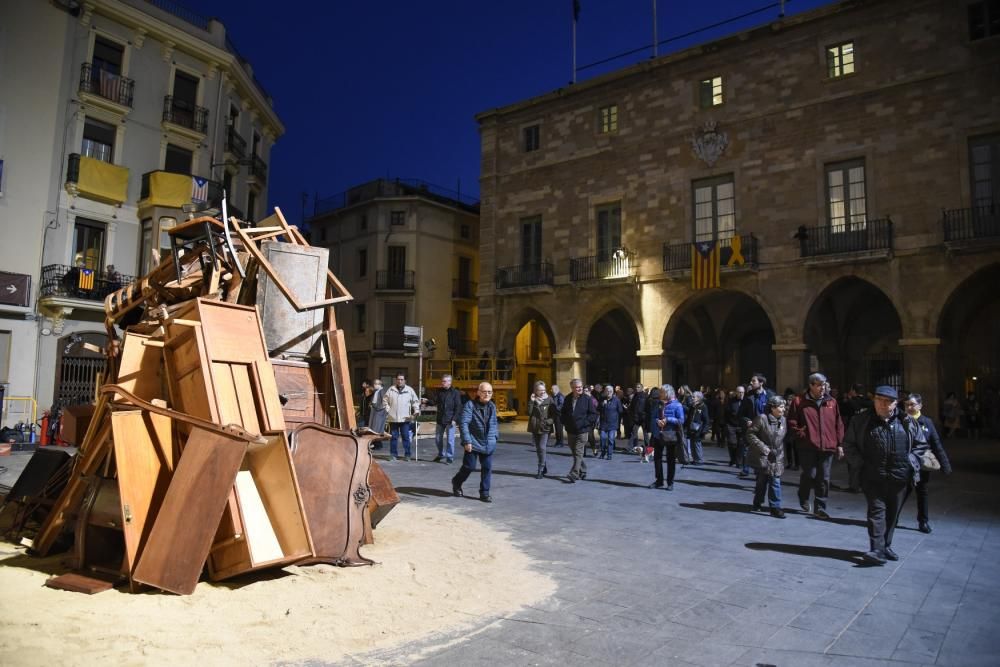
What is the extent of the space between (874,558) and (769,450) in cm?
238

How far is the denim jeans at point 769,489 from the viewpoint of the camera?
7637mm

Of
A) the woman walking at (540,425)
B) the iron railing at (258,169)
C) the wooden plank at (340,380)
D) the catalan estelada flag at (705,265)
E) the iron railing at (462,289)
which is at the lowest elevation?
the woman walking at (540,425)

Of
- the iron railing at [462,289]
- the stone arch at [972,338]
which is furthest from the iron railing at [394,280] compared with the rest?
the stone arch at [972,338]

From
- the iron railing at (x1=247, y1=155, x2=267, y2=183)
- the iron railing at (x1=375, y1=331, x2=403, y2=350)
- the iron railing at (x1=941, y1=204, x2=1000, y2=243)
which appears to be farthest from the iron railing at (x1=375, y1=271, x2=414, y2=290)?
the iron railing at (x1=941, y1=204, x2=1000, y2=243)

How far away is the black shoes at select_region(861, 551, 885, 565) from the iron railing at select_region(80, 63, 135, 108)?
75.0ft

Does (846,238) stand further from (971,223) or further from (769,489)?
(769,489)

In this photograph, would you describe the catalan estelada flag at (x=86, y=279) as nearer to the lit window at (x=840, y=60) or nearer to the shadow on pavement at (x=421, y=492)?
the shadow on pavement at (x=421, y=492)

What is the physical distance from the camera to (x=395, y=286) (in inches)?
1319

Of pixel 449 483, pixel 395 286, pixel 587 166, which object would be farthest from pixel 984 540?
pixel 395 286

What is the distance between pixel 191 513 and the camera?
4.18 m

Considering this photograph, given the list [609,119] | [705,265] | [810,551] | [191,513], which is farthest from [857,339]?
[191,513]

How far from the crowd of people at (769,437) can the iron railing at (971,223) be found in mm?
5265

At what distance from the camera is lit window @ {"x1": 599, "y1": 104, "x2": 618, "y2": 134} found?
933 inches

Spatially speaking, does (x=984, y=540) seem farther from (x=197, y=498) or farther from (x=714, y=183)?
(x=714, y=183)
